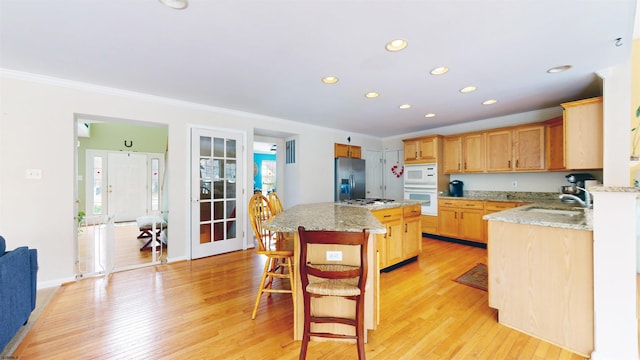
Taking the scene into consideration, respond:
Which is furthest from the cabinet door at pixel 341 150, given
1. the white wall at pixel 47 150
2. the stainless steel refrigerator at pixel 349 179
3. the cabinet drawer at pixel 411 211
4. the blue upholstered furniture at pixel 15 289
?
the blue upholstered furniture at pixel 15 289

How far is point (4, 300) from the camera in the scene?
1.59 metres

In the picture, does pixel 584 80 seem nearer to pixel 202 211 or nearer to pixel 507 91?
pixel 507 91

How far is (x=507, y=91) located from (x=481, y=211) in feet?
6.57

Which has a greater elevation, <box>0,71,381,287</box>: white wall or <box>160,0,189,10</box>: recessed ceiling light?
<box>160,0,189,10</box>: recessed ceiling light

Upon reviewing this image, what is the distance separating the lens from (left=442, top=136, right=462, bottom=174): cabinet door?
4.79m

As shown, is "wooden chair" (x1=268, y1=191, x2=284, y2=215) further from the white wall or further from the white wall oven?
the white wall oven

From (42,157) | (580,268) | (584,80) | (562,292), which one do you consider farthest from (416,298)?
(42,157)

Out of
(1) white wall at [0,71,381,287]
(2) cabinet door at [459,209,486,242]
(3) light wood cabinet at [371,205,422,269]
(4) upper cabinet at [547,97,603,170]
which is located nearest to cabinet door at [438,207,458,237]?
(2) cabinet door at [459,209,486,242]

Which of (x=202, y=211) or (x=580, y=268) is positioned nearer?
(x=580, y=268)

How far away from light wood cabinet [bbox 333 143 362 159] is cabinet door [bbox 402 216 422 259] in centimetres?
250

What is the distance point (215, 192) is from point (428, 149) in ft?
13.3

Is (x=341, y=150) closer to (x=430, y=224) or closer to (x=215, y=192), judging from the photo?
(x=430, y=224)

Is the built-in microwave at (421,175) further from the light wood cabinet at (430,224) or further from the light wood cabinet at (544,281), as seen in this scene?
the light wood cabinet at (544,281)

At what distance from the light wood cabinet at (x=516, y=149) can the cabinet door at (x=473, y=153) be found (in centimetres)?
9
